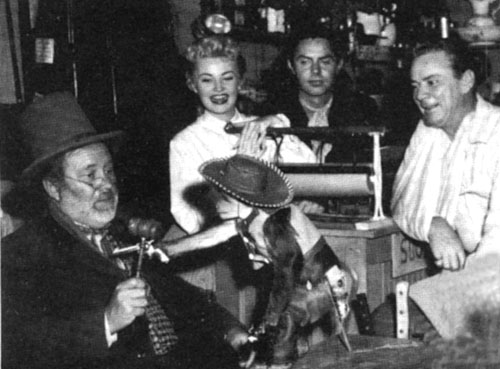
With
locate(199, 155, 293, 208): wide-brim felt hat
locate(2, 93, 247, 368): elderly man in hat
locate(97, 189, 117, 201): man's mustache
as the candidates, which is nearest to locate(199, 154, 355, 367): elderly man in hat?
locate(199, 155, 293, 208): wide-brim felt hat

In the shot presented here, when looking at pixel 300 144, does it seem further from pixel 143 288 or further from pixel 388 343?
pixel 388 343

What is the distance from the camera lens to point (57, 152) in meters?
1.80

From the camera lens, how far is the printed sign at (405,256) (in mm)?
2363

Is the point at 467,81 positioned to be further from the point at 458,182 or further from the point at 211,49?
the point at 211,49

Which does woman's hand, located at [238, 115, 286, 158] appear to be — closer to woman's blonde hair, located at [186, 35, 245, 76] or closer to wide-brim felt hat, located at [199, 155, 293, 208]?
woman's blonde hair, located at [186, 35, 245, 76]

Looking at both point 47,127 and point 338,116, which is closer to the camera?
point 47,127

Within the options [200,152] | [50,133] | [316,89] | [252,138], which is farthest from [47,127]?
[316,89]

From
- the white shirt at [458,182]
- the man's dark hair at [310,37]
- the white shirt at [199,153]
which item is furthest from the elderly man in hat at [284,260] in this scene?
the man's dark hair at [310,37]

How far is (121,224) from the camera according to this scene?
82.4 inches

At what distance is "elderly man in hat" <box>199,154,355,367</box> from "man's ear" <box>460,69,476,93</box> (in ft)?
3.24

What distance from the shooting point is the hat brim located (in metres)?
1.80

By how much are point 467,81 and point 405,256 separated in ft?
1.84

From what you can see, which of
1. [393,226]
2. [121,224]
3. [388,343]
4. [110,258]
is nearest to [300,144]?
[393,226]

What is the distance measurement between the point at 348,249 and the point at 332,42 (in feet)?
4.08
